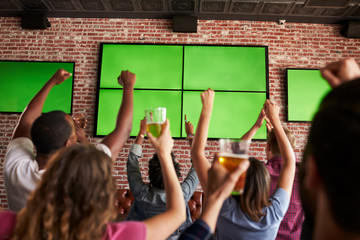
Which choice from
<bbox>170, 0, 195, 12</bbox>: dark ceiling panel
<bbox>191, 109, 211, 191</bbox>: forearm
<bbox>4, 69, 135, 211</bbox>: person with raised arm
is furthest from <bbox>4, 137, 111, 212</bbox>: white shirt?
<bbox>170, 0, 195, 12</bbox>: dark ceiling panel

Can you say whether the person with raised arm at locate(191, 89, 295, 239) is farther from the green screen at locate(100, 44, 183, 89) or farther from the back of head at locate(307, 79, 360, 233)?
the green screen at locate(100, 44, 183, 89)

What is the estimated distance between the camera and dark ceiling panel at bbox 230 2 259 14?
434 centimetres

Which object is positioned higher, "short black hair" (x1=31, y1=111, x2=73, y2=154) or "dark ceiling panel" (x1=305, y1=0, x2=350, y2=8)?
"dark ceiling panel" (x1=305, y1=0, x2=350, y2=8)

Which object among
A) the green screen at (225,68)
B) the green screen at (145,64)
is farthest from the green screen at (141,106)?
the green screen at (225,68)

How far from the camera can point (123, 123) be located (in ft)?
4.77

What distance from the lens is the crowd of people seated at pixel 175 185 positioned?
1.63ft

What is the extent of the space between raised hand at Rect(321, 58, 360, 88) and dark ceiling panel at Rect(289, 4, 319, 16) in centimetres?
402

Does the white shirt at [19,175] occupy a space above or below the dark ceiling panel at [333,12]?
below

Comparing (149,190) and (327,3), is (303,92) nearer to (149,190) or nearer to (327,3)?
(327,3)

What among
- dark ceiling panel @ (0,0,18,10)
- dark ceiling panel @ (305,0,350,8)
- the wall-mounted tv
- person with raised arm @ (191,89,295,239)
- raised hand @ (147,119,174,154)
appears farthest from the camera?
dark ceiling panel @ (0,0,18,10)

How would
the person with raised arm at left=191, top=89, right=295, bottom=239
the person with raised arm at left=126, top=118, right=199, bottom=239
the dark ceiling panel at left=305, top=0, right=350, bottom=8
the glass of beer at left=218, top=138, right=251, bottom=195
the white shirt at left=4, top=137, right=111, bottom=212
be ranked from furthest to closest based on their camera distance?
the dark ceiling panel at left=305, top=0, right=350, bottom=8, the person with raised arm at left=126, top=118, right=199, bottom=239, the person with raised arm at left=191, top=89, right=295, bottom=239, the white shirt at left=4, top=137, right=111, bottom=212, the glass of beer at left=218, top=138, right=251, bottom=195

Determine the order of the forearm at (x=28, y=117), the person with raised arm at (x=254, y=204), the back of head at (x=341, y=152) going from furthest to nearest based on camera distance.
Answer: the forearm at (x=28, y=117) < the person with raised arm at (x=254, y=204) < the back of head at (x=341, y=152)

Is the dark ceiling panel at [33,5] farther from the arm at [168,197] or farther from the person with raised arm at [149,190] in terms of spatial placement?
the arm at [168,197]

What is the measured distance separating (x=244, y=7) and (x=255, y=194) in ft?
12.2
